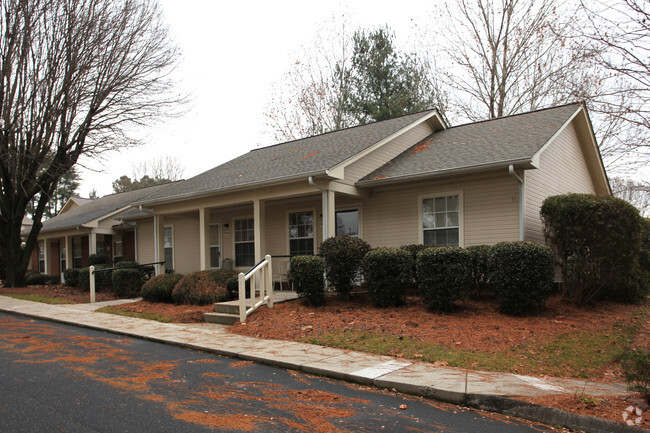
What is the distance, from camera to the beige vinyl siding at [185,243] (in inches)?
710

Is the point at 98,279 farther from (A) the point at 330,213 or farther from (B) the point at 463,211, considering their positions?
(B) the point at 463,211

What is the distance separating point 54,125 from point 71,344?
40.5ft

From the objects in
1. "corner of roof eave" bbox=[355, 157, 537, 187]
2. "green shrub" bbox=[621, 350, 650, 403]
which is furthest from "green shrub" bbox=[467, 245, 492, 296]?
"green shrub" bbox=[621, 350, 650, 403]

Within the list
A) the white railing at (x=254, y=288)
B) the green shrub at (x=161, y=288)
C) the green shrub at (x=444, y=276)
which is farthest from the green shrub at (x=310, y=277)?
the green shrub at (x=161, y=288)

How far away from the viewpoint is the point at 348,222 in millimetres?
13273

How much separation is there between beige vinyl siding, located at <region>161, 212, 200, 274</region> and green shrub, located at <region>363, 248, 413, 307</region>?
9.94 meters

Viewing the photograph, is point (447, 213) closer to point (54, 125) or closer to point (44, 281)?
point (54, 125)

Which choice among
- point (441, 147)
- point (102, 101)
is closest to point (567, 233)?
point (441, 147)

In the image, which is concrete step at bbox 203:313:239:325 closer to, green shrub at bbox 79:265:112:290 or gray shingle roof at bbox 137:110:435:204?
gray shingle roof at bbox 137:110:435:204

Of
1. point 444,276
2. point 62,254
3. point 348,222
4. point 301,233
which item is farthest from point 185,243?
point 62,254

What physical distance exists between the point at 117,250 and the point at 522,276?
2063cm

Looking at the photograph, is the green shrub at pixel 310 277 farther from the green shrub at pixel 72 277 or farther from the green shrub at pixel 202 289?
the green shrub at pixel 72 277

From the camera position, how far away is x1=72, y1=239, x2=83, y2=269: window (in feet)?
83.6

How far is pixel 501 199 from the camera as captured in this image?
10633 millimetres
